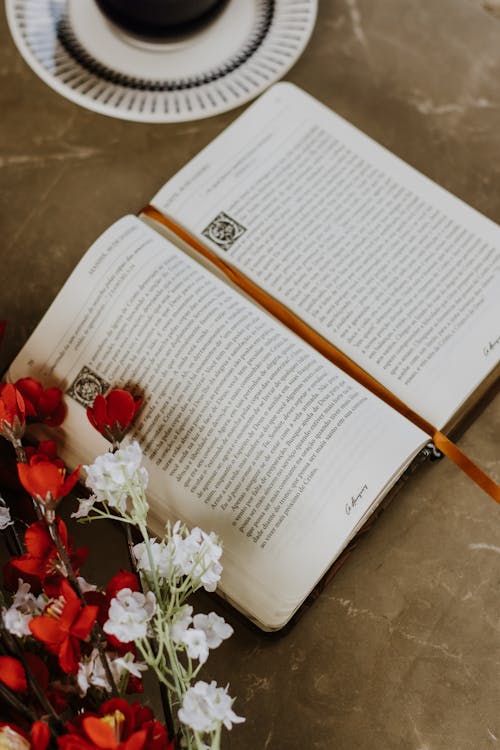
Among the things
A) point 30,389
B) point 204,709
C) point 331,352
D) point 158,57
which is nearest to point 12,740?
point 204,709

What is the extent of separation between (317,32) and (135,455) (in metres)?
0.67

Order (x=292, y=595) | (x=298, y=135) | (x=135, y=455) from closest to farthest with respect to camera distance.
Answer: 1. (x=135, y=455)
2. (x=292, y=595)
3. (x=298, y=135)

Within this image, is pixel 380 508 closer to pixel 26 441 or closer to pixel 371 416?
pixel 371 416

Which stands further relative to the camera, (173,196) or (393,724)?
(173,196)

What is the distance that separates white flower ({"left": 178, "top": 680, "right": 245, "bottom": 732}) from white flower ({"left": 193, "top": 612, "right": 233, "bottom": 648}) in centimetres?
5

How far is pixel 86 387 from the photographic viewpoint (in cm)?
79

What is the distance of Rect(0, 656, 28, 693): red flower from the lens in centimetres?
49

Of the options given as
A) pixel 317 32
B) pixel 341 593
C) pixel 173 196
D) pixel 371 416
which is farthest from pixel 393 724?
pixel 317 32

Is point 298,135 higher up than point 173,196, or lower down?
higher up

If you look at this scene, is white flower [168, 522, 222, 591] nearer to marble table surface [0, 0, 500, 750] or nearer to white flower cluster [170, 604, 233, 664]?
white flower cluster [170, 604, 233, 664]

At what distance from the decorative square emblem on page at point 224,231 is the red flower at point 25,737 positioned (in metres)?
0.51

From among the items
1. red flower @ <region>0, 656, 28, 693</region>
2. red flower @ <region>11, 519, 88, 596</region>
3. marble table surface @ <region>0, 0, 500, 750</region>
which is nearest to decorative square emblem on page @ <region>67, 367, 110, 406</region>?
marble table surface @ <region>0, 0, 500, 750</region>

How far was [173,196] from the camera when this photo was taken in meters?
0.88
